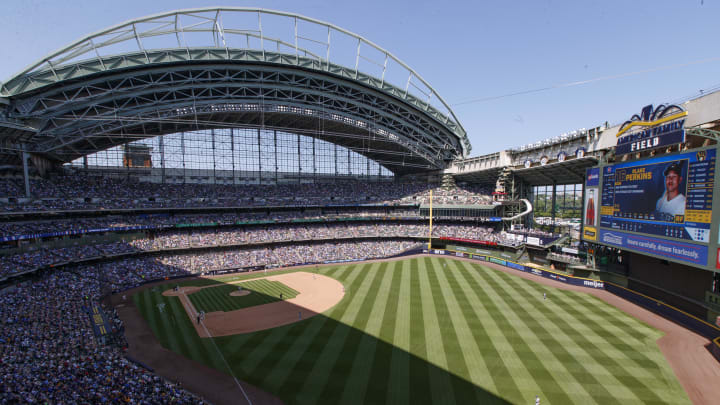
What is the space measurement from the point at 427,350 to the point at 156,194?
4796 cm

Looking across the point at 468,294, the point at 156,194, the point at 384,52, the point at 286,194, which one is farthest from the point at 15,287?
the point at 384,52

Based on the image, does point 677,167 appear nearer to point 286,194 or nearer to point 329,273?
point 329,273

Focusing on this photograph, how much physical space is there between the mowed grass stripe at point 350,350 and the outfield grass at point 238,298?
8.58 meters

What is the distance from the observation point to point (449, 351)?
2103 cm

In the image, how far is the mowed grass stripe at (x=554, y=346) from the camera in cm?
1680

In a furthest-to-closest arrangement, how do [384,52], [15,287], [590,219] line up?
[384,52], [590,219], [15,287]

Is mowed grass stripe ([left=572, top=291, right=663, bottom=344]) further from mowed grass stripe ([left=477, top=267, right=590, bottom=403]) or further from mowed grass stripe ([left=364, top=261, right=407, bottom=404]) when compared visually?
mowed grass stripe ([left=364, top=261, right=407, bottom=404])

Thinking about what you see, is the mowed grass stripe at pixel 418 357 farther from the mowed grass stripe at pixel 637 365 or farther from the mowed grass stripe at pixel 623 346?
the mowed grass stripe at pixel 623 346

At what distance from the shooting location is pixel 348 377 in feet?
60.1

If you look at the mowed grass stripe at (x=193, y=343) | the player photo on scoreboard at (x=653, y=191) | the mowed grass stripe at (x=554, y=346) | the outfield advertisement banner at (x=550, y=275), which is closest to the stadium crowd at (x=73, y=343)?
the mowed grass stripe at (x=193, y=343)

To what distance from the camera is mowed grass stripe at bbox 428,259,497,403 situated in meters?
17.1

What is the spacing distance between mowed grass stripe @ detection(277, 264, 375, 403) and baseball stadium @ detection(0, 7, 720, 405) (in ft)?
0.52

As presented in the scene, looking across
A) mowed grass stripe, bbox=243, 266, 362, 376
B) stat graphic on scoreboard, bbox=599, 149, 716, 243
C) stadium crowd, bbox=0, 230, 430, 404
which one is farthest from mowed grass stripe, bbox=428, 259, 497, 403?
stat graphic on scoreboard, bbox=599, 149, 716, 243

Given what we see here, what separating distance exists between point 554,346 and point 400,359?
11.0 m
